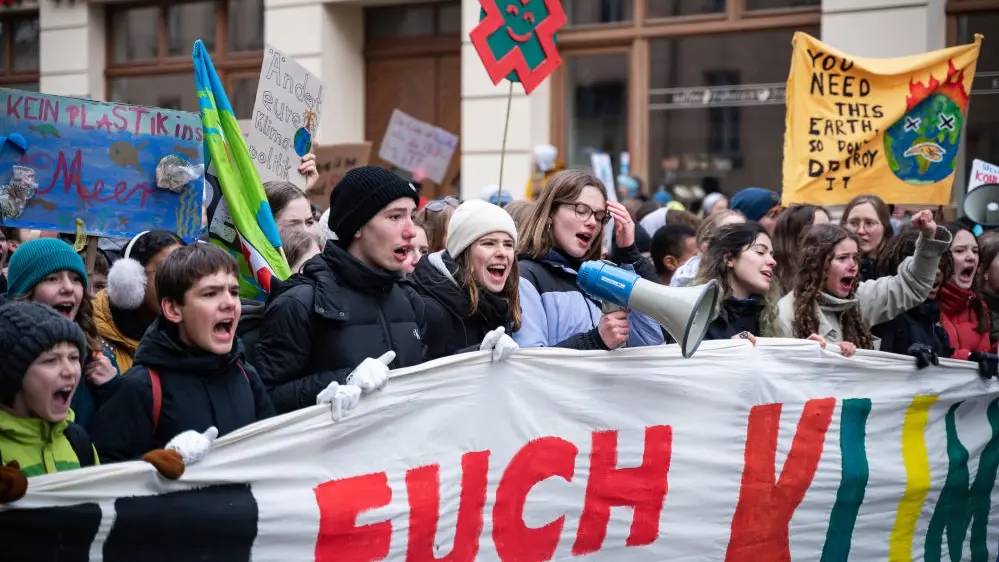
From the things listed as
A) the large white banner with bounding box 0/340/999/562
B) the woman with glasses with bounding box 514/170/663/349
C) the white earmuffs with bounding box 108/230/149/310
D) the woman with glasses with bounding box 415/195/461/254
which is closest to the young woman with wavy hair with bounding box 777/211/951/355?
the large white banner with bounding box 0/340/999/562

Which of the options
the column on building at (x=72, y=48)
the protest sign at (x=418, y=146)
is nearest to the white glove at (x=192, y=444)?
the protest sign at (x=418, y=146)

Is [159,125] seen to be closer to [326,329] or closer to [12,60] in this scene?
[326,329]

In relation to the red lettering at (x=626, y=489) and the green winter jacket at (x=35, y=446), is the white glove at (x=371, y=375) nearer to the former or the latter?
the green winter jacket at (x=35, y=446)

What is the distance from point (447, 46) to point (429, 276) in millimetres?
8688

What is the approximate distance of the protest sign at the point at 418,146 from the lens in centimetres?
916

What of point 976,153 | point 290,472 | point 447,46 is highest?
point 447,46

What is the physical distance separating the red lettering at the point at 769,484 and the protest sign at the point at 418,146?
5090 millimetres

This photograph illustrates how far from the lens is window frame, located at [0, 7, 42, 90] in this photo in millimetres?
14742

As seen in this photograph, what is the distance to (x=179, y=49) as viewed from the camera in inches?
549

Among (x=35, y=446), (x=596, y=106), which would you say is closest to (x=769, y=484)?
(x=35, y=446)

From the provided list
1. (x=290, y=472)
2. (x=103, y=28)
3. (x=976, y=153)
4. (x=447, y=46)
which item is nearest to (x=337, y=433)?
(x=290, y=472)

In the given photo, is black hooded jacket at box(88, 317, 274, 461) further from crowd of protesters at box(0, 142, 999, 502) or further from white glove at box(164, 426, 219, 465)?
white glove at box(164, 426, 219, 465)

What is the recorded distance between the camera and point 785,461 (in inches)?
174

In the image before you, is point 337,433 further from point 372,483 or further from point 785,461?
point 785,461
